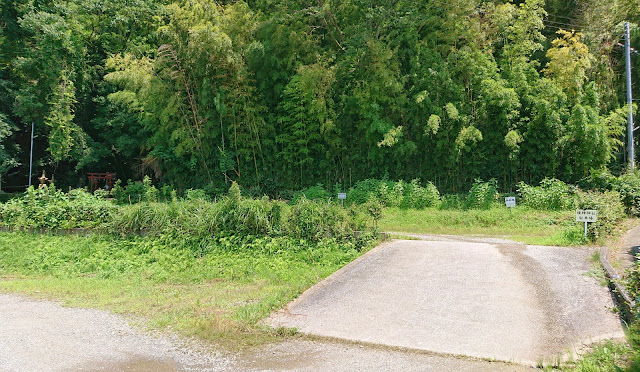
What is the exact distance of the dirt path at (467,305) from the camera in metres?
4.07

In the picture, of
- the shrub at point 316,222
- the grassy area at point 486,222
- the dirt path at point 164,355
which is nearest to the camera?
the dirt path at point 164,355

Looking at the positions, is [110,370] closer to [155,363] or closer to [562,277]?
[155,363]

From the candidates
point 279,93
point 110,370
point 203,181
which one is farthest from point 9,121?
point 110,370

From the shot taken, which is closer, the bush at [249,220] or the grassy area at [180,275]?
the grassy area at [180,275]

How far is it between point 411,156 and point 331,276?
30.5ft

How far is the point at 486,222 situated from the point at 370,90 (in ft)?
18.3

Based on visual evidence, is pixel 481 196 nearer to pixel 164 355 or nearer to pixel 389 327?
pixel 389 327

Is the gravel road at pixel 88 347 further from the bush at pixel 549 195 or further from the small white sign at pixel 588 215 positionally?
the bush at pixel 549 195

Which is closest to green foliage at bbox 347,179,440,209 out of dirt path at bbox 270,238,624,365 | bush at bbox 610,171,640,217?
bush at bbox 610,171,640,217

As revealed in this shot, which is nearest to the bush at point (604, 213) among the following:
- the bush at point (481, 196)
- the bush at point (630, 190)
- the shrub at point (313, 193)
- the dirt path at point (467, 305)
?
the bush at point (630, 190)

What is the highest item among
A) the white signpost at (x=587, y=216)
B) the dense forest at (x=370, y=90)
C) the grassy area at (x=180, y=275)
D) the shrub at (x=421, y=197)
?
the dense forest at (x=370, y=90)

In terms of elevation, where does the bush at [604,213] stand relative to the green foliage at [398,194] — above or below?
below

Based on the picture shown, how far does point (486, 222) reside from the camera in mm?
11656

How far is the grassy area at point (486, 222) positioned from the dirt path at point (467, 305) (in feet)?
11.9
